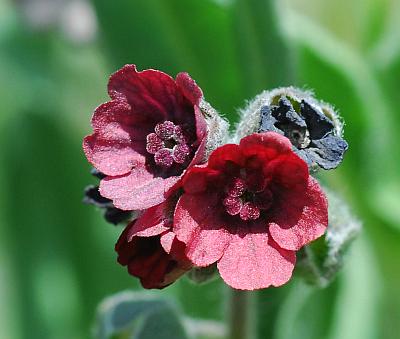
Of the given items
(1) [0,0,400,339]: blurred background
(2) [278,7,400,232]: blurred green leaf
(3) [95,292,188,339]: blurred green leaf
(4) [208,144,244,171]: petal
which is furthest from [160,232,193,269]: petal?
(2) [278,7,400,232]: blurred green leaf

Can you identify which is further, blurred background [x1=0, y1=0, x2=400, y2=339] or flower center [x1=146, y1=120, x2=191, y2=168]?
blurred background [x1=0, y1=0, x2=400, y2=339]

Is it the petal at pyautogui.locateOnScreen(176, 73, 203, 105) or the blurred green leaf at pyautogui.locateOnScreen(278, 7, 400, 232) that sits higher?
the blurred green leaf at pyautogui.locateOnScreen(278, 7, 400, 232)

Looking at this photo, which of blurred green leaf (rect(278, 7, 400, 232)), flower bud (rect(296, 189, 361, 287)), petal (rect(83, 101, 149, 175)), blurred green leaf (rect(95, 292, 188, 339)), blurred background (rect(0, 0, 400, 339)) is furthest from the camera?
blurred green leaf (rect(278, 7, 400, 232))

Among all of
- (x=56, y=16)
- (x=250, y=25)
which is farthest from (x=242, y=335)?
(x=56, y=16)

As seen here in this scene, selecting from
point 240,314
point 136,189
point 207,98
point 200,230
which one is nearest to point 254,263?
point 200,230

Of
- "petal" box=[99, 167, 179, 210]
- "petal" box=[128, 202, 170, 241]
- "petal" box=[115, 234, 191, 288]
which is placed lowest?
"petal" box=[115, 234, 191, 288]

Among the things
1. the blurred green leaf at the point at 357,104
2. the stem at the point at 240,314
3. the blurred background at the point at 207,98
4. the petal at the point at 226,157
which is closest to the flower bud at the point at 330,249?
the stem at the point at 240,314

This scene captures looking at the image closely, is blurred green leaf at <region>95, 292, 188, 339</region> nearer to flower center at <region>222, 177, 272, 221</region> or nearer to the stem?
the stem

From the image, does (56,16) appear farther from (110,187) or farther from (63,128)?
(110,187)
